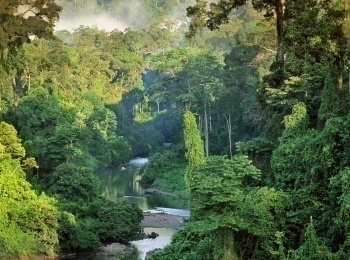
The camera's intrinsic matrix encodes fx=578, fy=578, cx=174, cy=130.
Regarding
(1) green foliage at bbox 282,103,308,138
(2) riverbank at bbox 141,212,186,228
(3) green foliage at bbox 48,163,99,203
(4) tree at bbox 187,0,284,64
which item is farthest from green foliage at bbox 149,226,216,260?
(2) riverbank at bbox 141,212,186,228

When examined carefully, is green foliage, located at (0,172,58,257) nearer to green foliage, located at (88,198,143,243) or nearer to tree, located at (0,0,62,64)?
green foliage, located at (88,198,143,243)

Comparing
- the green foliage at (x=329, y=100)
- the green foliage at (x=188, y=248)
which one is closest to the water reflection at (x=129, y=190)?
the green foliage at (x=188, y=248)

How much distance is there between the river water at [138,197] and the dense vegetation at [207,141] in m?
1.47

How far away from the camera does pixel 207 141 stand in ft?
153

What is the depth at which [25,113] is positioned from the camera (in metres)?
41.6

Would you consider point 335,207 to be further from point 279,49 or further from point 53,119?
point 53,119

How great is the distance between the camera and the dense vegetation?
15664mm

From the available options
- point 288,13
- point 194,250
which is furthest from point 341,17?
point 194,250

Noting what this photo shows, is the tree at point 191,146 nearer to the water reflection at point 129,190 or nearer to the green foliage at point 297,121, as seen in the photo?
the green foliage at point 297,121

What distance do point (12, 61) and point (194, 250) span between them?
20601 millimetres

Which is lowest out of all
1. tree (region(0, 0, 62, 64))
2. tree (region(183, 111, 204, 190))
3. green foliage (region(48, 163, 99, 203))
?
green foliage (region(48, 163, 99, 203))

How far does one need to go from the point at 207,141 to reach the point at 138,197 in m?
7.60

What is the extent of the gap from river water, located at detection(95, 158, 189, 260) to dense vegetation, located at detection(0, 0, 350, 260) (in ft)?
4.84

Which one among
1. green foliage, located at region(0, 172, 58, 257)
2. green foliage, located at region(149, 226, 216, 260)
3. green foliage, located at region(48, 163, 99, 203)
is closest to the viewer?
green foliage, located at region(149, 226, 216, 260)
